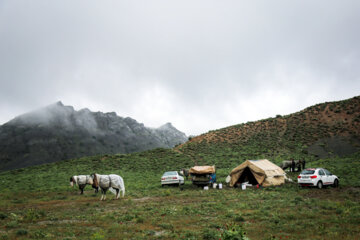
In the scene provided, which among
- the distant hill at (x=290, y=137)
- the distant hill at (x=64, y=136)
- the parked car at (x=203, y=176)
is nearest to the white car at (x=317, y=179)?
the parked car at (x=203, y=176)

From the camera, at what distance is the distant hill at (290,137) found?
4484cm

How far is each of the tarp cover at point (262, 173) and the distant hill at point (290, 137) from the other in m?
16.7

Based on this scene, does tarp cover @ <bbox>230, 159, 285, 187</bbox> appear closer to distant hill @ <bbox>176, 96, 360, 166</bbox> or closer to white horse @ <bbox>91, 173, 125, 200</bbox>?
white horse @ <bbox>91, 173, 125, 200</bbox>

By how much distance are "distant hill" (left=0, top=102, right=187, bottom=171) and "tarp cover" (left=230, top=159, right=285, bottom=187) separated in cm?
9265

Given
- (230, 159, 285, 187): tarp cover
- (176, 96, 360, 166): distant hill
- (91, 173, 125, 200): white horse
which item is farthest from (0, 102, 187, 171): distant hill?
(230, 159, 285, 187): tarp cover

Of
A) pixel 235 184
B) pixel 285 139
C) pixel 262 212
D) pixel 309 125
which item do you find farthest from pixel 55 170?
pixel 309 125

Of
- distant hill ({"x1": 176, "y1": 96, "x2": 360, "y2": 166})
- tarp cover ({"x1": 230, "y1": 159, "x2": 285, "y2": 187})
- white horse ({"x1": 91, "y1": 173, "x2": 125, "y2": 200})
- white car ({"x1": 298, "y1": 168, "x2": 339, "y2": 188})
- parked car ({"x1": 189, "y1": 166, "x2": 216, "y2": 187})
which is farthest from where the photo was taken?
distant hill ({"x1": 176, "y1": 96, "x2": 360, "y2": 166})

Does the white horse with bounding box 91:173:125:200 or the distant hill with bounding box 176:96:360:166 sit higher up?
the distant hill with bounding box 176:96:360:166

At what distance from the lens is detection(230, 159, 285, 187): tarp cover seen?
878 inches

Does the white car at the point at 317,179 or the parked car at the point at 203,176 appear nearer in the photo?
the white car at the point at 317,179

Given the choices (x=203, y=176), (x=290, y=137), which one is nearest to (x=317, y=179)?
(x=203, y=176)

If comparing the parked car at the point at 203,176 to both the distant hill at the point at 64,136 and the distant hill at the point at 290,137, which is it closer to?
the distant hill at the point at 290,137

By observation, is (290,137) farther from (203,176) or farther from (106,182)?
(106,182)

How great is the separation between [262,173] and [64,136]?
113880mm
